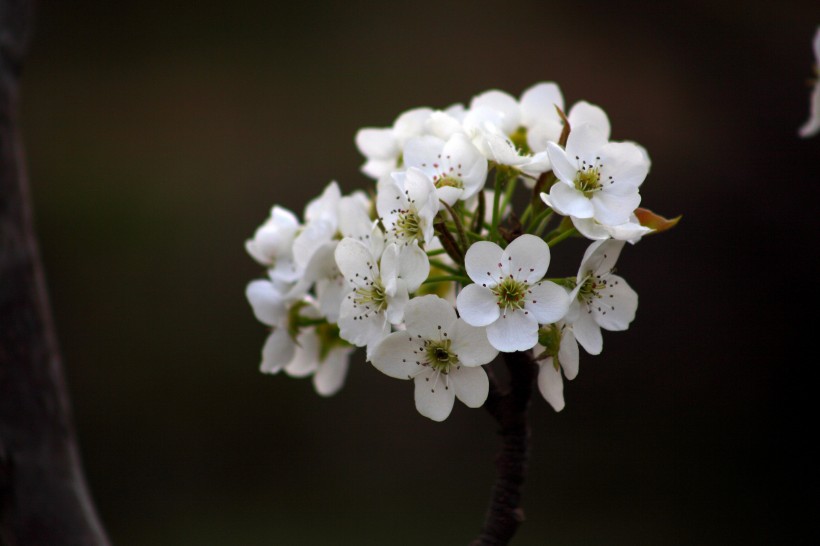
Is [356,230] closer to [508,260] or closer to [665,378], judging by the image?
[508,260]

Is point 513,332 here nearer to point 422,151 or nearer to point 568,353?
point 568,353

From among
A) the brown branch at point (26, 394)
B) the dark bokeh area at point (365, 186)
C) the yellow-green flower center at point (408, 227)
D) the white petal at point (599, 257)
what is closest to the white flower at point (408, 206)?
the yellow-green flower center at point (408, 227)

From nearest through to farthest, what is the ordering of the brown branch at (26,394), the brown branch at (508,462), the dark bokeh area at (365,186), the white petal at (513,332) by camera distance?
the white petal at (513,332) → the brown branch at (508,462) → the brown branch at (26,394) → the dark bokeh area at (365,186)

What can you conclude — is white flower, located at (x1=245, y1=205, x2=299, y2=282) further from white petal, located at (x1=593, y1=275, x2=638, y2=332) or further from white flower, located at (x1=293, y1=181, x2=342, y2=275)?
white petal, located at (x1=593, y1=275, x2=638, y2=332)

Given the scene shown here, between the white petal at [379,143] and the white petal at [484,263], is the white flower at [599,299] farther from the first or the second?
the white petal at [379,143]

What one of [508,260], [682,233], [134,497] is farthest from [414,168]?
[134,497]

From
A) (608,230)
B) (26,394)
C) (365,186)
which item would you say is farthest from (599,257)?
(365,186)

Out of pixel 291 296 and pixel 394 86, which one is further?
pixel 394 86
